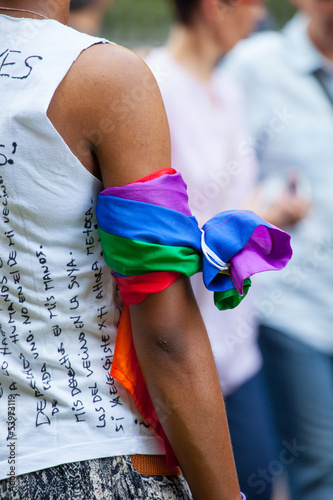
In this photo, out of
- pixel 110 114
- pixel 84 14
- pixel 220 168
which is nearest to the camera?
pixel 110 114

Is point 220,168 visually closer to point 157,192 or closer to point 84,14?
point 84,14

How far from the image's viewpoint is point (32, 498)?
98 centimetres

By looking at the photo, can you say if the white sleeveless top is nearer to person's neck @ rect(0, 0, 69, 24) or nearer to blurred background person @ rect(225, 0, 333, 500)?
Answer: person's neck @ rect(0, 0, 69, 24)

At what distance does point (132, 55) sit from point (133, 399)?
53 cm

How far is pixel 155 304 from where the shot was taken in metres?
1.03

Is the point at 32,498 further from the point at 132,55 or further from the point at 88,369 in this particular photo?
the point at 132,55

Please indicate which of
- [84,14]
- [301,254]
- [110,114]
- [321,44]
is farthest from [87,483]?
[84,14]

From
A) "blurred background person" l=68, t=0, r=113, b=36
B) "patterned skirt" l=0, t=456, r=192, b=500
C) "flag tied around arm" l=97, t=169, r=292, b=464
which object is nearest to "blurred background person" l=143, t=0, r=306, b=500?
"blurred background person" l=68, t=0, r=113, b=36

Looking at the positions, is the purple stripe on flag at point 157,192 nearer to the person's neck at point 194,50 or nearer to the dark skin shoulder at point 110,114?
the dark skin shoulder at point 110,114

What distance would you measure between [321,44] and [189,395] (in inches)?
79.5

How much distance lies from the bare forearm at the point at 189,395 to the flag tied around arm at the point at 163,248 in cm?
4

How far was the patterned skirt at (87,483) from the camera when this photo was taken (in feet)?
3.25

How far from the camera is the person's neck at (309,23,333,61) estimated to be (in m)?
2.65

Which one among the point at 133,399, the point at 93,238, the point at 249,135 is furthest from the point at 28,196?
the point at 249,135
